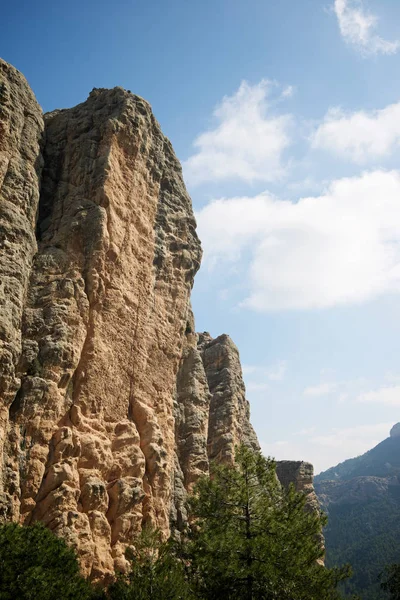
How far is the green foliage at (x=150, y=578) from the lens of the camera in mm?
17984

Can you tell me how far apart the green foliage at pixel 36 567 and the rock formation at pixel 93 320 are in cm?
237

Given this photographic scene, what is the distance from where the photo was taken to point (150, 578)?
18.6 meters

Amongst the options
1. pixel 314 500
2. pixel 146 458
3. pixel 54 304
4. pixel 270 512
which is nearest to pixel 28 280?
pixel 54 304

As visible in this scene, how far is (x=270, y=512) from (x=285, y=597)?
3.22m

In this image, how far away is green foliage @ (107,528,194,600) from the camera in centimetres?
1798

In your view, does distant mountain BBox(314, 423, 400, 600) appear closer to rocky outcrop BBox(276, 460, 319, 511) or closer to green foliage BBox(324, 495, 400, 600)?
green foliage BBox(324, 495, 400, 600)

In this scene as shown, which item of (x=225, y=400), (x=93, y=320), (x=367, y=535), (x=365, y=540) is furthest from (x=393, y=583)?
(x=367, y=535)

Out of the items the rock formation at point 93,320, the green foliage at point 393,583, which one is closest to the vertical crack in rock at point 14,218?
A: the rock formation at point 93,320

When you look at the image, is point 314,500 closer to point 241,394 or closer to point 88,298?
point 241,394

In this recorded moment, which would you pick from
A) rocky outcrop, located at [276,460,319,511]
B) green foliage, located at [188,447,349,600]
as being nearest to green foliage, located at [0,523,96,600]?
green foliage, located at [188,447,349,600]

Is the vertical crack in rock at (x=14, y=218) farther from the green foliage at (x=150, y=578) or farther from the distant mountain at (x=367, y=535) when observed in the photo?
the distant mountain at (x=367, y=535)

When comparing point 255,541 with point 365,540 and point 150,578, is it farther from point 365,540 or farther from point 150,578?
point 365,540

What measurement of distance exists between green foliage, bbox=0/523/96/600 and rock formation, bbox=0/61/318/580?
7.76 feet

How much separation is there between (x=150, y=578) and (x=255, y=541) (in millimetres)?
4444
